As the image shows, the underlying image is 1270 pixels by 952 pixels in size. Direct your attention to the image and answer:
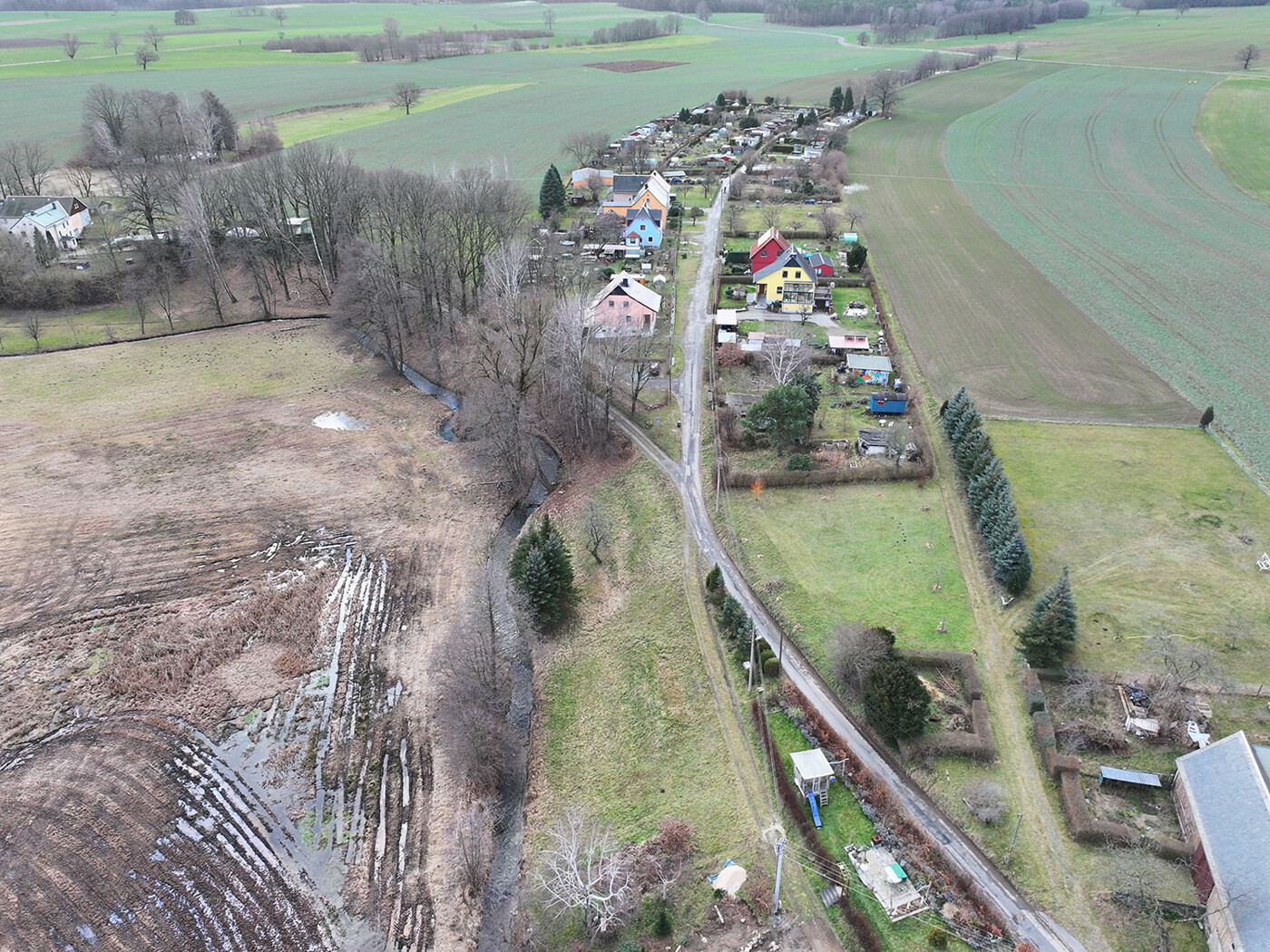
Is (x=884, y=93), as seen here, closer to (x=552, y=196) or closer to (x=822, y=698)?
(x=552, y=196)

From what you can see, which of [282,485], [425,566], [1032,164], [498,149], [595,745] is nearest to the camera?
[595,745]

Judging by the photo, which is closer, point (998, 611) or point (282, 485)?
point (998, 611)

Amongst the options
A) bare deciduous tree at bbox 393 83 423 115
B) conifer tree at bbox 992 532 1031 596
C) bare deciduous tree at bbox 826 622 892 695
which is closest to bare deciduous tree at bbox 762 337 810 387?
conifer tree at bbox 992 532 1031 596

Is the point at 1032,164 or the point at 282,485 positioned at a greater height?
the point at 1032,164

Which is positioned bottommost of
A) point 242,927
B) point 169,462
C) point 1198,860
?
point 242,927

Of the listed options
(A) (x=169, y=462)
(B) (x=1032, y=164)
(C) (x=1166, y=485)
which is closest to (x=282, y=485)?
(A) (x=169, y=462)

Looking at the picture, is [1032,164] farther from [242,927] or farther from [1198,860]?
[242,927]

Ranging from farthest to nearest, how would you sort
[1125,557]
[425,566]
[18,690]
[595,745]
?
[425,566]
[1125,557]
[18,690]
[595,745]
